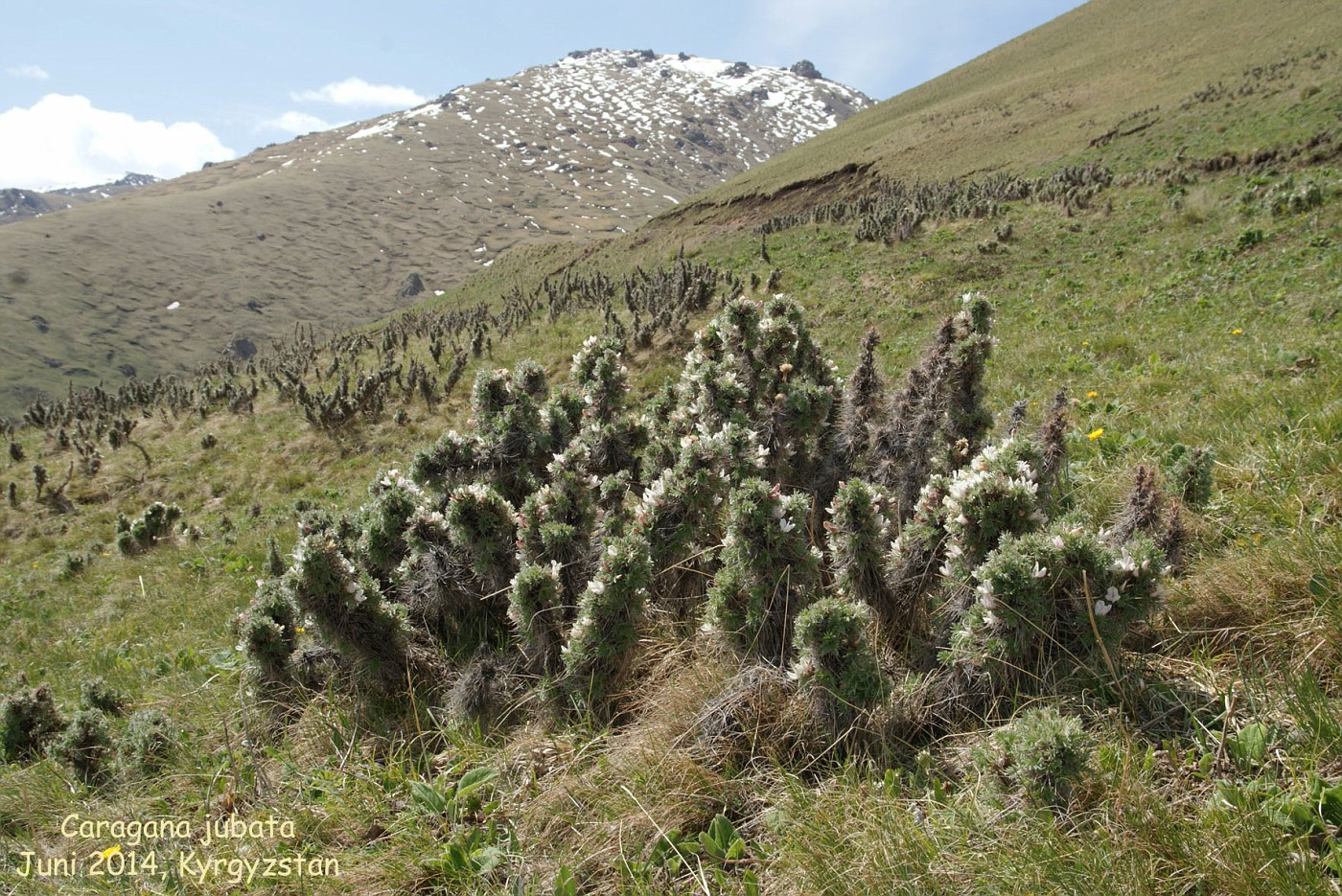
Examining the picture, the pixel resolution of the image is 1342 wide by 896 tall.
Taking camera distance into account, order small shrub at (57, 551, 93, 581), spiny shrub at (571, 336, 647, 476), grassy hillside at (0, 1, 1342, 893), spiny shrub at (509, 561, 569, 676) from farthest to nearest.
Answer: small shrub at (57, 551, 93, 581) < spiny shrub at (571, 336, 647, 476) < spiny shrub at (509, 561, 569, 676) < grassy hillside at (0, 1, 1342, 893)

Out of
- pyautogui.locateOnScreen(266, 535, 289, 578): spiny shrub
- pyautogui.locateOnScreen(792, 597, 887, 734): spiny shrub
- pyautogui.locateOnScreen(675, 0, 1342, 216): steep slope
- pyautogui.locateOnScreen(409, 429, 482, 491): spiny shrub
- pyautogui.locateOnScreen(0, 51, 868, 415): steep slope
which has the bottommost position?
pyautogui.locateOnScreen(266, 535, 289, 578): spiny shrub

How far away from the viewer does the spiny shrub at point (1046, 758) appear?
5.66 ft

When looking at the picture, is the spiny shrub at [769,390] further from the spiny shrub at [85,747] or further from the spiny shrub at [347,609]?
the spiny shrub at [85,747]

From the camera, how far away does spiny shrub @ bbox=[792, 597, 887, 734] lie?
221 cm

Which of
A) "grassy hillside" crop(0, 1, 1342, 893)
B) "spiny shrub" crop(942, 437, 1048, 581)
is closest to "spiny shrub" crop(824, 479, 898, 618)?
"grassy hillside" crop(0, 1, 1342, 893)

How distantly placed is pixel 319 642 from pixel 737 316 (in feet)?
10.6

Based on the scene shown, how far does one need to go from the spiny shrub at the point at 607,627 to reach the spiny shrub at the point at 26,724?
394 cm

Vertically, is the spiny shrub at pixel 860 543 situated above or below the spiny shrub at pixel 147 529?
above

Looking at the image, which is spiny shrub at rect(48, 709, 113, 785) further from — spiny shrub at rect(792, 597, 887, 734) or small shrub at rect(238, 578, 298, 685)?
spiny shrub at rect(792, 597, 887, 734)

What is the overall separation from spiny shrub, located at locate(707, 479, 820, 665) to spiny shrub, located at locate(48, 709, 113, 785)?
3743 mm

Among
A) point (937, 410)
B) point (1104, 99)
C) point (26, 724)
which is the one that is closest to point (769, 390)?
point (937, 410)

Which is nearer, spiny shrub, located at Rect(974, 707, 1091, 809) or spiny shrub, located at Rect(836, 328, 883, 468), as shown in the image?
spiny shrub, located at Rect(974, 707, 1091, 809)

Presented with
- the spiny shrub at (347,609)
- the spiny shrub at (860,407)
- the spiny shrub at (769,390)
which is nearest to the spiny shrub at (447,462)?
the spiny shrub at (347,609)

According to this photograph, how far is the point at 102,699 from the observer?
14.7ft
